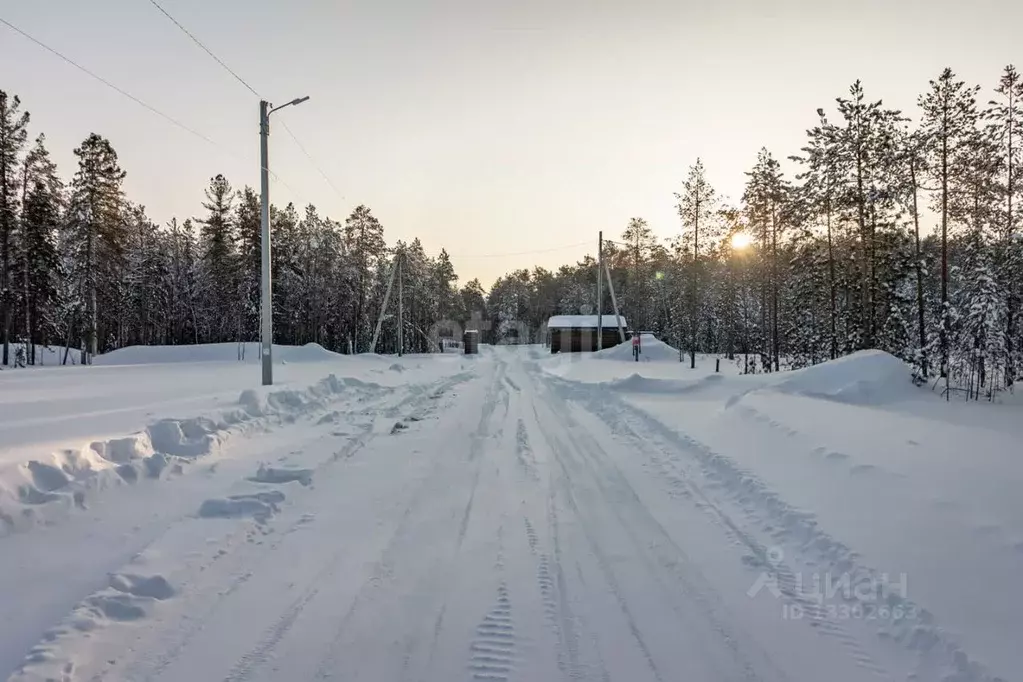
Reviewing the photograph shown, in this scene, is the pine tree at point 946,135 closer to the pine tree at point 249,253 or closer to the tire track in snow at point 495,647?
the tire track in snow at point 495,647

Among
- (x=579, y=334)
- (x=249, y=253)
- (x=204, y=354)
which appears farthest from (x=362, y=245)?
(x=579, y=334)

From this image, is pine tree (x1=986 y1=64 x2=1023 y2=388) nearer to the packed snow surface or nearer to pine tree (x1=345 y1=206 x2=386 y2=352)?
the packed snow surface

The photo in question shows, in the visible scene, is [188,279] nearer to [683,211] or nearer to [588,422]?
[683,211]

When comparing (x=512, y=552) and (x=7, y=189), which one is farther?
(x=7, y=189)

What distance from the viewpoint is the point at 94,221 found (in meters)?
32.7

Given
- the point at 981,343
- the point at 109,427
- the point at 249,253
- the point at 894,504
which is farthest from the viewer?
the point at 249,253

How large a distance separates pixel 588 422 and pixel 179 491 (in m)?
7.37

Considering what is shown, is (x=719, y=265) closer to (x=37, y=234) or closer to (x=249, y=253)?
(x=249, y=253)

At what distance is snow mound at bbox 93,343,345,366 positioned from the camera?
33031 millimetres

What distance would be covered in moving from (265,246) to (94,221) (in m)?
26.3

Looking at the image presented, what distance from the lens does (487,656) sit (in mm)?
3061

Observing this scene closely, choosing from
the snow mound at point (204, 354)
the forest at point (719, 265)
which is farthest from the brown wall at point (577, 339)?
the snow mound at point (204, 354)

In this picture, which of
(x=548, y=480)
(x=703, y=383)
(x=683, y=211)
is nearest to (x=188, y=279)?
(x=683, y=211)

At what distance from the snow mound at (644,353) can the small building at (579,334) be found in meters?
10.9
